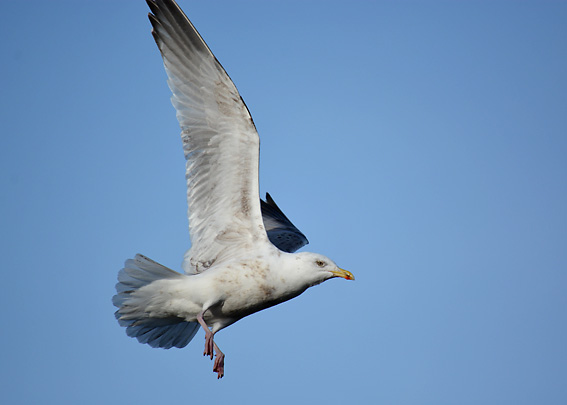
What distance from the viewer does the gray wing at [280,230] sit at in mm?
10695

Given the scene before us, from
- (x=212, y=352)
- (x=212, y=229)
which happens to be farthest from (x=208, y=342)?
(x=212, y=229)

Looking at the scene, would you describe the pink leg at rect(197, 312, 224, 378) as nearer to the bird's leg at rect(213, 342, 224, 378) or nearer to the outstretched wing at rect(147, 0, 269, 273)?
the bird's leg at rect(213, 342, 224, 378)

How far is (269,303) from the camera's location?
27.4 feet

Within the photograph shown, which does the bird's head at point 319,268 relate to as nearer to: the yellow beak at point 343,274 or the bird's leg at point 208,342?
the yellow beak at point 343,274

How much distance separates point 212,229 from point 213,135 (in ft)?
3.68

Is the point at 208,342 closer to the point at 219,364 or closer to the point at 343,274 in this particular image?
the point at 219,364

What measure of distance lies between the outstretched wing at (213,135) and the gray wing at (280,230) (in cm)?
199

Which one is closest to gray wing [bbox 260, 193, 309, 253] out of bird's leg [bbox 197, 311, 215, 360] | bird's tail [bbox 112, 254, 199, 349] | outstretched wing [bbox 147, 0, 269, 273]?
outstretched wing [bbox 147, 0, 269, 273]

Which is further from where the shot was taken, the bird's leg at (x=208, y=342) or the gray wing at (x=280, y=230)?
the gray wing at (x=280, y=230)

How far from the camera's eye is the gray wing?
10.7 meters

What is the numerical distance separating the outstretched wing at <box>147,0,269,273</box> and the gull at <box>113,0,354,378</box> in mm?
11

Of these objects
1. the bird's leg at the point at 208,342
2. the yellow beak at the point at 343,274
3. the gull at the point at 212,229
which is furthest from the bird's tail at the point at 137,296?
the yellow beak at the point at 343,274

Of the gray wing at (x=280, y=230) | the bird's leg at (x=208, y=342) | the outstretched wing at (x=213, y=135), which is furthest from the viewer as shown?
the gray wing at (x=280, y=230)

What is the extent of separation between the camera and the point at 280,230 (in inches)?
441
